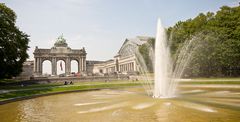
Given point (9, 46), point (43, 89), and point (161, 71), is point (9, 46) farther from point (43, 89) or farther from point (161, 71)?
point (161, 71)

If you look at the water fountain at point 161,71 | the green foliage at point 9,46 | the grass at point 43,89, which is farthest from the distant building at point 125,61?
the water fountain at point 161,71

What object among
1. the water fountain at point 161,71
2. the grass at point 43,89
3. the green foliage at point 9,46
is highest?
the green foliage at point 9,46

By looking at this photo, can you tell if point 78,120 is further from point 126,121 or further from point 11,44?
point 11,44

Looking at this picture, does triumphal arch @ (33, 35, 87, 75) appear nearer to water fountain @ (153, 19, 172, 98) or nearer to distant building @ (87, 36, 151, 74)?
distant building @ (87, 36, 151, 74)

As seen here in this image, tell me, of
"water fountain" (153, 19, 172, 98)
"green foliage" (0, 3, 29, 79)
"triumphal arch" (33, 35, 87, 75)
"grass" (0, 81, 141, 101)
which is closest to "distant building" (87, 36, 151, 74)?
"triumphal arch" (33, 35, 87, 75)

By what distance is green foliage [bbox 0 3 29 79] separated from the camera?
46.2 metres

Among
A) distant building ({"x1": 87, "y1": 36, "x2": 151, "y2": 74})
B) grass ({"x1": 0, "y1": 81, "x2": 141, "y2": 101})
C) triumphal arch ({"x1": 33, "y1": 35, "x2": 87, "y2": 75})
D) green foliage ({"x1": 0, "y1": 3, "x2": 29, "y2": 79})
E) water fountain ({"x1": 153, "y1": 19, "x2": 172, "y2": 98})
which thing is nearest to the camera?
water fountain ({"x1": 153, "y1": 19, "x2": 172, "y2": 98})

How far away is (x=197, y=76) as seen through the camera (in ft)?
206

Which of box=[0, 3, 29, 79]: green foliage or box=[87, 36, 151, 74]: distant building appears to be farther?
box=[87, 36, 151, 74]: distant building

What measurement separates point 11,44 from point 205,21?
4953cm

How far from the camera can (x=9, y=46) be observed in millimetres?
46812

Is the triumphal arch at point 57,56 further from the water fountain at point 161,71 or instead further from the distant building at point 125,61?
the water fountain at point 161,71

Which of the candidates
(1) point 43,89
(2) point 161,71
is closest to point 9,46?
(1) point 43,89

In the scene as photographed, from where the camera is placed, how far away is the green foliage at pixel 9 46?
151 feet
